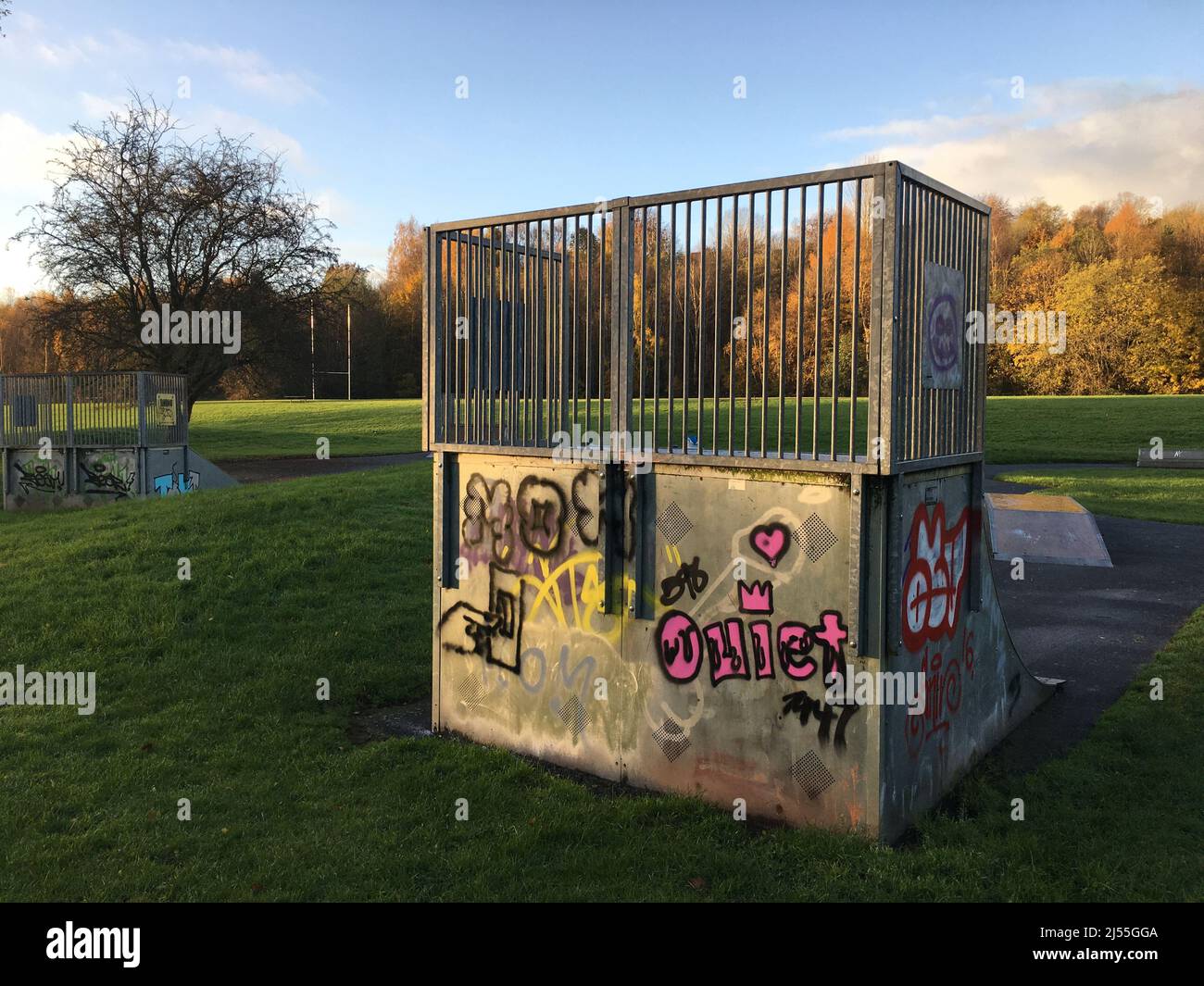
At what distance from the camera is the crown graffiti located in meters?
5.90

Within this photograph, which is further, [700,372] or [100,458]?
[100,458]

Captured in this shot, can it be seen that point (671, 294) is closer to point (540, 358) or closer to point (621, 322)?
point (621, 322)

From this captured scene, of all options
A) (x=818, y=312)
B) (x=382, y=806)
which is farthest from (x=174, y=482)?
(x=818, y=312)

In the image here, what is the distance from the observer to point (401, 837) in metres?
5.79

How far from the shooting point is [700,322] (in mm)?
6070

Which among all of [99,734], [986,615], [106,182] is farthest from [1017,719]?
[106,182]

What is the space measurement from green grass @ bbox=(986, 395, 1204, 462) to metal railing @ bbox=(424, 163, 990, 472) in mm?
26079

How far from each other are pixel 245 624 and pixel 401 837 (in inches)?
216

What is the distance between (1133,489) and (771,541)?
64.5 ft

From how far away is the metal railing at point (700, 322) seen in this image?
214 inches

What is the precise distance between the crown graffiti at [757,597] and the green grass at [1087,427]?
26.8m

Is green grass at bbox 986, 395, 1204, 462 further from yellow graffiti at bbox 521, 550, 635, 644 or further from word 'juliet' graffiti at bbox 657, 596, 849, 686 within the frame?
word 'juliet' graffiti at bbox 657, 596, 849, 686
